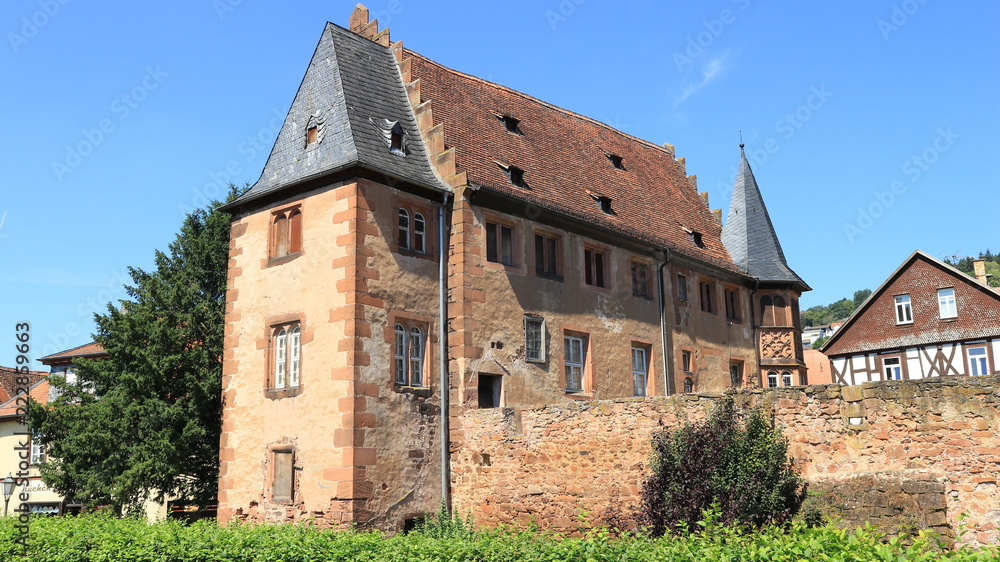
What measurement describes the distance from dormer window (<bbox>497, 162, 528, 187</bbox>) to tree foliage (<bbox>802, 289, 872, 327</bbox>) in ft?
382

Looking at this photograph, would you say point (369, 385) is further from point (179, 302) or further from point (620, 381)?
point (179, 302)

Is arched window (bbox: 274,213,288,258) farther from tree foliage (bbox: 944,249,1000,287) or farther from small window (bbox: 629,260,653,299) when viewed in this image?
tree foliage (bbox: 944,249,1000,287)

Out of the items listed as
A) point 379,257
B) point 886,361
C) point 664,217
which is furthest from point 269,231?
point 886,361

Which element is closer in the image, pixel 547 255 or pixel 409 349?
pixel 409 349

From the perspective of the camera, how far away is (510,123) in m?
24.3

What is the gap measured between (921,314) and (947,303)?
3.12 feet

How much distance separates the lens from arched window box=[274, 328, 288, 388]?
61.8ft

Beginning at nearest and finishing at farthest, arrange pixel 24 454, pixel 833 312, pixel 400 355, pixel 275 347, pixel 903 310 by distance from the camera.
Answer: pixel 400 355
pixel 275 347
pixel 24 454
pixel 903 310
pixel 833 312

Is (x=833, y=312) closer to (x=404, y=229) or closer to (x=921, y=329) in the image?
(x=921, y=329)

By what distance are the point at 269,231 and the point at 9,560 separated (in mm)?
8509

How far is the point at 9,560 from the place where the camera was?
13633 millimetres

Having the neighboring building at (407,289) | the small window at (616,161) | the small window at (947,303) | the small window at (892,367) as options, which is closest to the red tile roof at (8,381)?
the neighboring building at (407,289)

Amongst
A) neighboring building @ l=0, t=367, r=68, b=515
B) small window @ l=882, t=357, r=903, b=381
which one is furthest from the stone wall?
small window @ l=882, t=357, r=903, b=381

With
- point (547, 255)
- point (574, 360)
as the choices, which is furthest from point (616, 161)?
point (574, 360)
